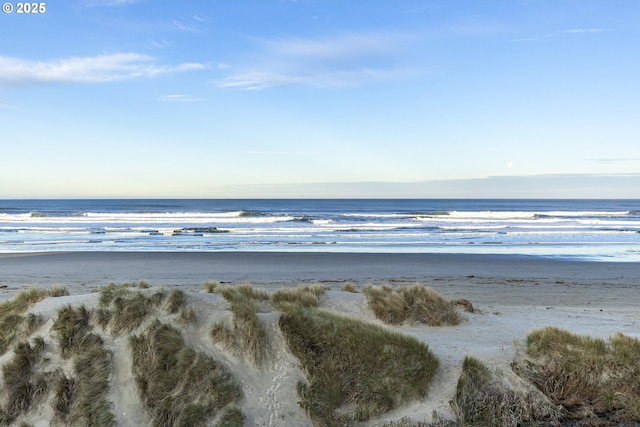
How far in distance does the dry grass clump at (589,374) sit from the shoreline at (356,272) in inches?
217

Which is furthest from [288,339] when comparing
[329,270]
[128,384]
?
[329,270]

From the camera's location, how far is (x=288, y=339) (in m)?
6.51

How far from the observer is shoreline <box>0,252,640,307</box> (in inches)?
556

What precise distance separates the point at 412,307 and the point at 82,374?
5309 mm

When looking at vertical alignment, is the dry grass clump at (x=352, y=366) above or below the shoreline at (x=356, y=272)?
above

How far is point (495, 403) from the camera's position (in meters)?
5.96

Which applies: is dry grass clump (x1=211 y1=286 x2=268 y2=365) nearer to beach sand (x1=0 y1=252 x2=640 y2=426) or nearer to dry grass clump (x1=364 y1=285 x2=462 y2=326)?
beach sand (x1=0 y1=252 x2=640 y2=426)

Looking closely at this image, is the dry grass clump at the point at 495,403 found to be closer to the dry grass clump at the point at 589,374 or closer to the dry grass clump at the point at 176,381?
the dry grass clump at the point at 589,374

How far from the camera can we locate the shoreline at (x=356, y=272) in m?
14.1

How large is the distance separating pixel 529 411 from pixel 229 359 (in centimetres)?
Result: 365

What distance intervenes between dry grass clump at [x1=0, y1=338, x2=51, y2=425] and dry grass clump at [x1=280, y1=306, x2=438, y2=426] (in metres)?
2.98

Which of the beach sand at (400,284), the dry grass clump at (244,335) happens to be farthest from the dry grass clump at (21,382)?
the dry grass clump at (244,335)

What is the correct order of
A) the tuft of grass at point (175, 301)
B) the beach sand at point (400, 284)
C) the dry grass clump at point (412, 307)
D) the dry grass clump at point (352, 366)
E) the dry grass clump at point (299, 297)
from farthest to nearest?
1. the dry grass clump at point (412, 307)
2. the dry grass clump at point (299, 297)
3. the tuft of grass at point (175, 301)
4. the beach sand at point (400, 284)
5. the dry grass clump at point (352, 366)

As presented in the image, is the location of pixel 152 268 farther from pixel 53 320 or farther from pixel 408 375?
pixel 408 375
